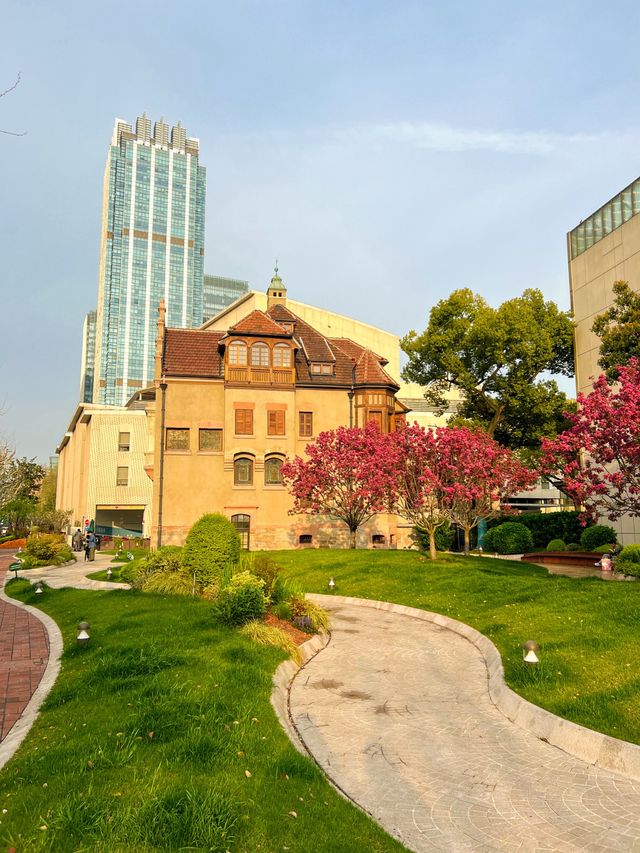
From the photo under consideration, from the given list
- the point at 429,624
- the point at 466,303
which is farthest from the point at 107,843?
the point at 466,303

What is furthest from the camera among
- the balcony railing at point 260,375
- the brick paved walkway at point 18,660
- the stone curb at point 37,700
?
the balcony railing at point 260,375

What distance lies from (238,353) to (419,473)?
1673 cm

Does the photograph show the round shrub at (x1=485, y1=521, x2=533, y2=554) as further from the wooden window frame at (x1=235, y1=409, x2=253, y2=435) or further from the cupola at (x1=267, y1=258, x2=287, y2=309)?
the cupola at (x1=267, y1=258, x2=287, y2=309)

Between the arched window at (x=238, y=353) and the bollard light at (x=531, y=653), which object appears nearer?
the bollard light at (x=531, y=653)

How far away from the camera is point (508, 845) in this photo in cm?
531

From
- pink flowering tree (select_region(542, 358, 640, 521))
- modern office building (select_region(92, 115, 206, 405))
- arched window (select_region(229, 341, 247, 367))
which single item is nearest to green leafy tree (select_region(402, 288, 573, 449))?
arched window (select_region(229, 341, 247, 367))

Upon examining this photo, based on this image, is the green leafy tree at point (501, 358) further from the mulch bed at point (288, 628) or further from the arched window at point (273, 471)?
the mulch bed at point (288, 628)

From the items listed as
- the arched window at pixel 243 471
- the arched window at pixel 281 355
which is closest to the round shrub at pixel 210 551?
the arched window at pixel 243 471

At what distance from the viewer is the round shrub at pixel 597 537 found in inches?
1257

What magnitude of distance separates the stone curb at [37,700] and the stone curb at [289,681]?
3264 mm

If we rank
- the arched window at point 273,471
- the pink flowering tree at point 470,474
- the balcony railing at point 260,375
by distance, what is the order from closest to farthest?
the pink flowering tree at point 470,474 < the arched window at point 273,471 < the balcony railing at point 260,375

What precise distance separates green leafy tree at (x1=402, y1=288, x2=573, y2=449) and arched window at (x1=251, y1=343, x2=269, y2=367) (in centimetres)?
1101

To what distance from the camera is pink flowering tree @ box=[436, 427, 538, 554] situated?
77.5 feet

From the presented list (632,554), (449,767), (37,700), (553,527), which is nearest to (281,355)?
(553,527)
